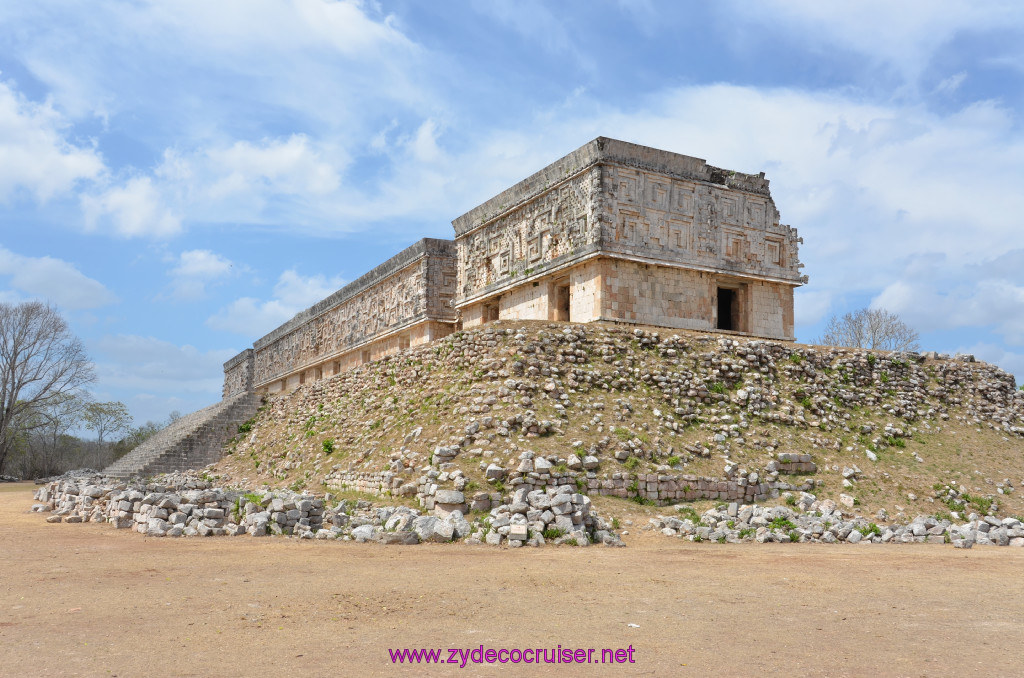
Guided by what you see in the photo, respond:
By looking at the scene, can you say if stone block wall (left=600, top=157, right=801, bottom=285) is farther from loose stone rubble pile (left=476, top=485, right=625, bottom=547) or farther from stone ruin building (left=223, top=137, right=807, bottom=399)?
loose stone rubble pile (left=476, top=485, right=625, bottom=547)

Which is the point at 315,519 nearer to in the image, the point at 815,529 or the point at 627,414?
the point at 627,414

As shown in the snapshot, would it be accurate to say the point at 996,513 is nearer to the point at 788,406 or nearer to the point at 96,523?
the point at 788,406

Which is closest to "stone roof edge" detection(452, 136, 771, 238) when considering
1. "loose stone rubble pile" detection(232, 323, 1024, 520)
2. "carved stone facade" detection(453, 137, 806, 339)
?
"carved stone facade" detection(453, 137, 806, 339)

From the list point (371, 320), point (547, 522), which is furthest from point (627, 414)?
point (371, 320)

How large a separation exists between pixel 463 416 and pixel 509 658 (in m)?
8.96

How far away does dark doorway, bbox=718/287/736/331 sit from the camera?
68.1 feet

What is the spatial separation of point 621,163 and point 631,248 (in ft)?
7.00

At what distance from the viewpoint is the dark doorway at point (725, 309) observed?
818 inches

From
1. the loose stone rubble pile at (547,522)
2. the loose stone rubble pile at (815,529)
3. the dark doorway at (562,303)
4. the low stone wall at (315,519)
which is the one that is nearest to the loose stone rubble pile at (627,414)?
the loose stone rubble pile at (547,522)

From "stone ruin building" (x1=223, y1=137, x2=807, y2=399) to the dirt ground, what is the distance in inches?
366

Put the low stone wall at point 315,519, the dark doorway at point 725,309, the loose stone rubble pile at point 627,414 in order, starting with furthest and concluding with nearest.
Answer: the dark doorway at point 725,309 < the loose stone rubble pile at point 627,414 < the low stone wall at point 315,519

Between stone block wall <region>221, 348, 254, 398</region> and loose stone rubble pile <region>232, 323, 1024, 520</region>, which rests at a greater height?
stone block wall <region>221, 348, 254, 398</region>

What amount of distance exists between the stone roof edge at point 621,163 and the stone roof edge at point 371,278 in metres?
4.61

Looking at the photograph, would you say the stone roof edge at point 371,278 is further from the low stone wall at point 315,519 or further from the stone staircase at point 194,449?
the low stone wall at point 315,519
